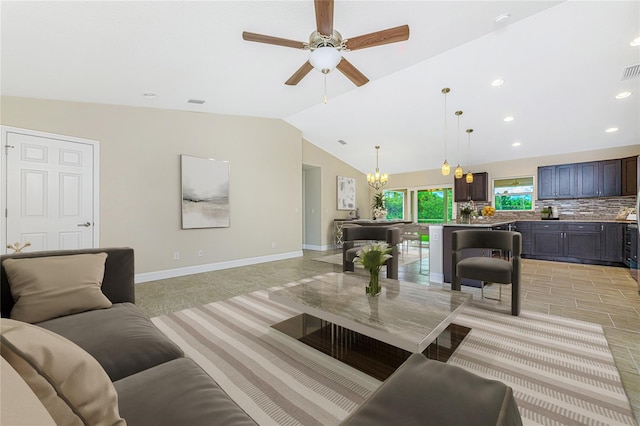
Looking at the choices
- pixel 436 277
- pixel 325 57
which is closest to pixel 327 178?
pixel 436 277

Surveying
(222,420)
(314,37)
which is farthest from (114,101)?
(222,420)

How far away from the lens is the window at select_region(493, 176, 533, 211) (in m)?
6.76

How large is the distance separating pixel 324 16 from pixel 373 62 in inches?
67.3

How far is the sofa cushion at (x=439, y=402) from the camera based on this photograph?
2.64 ft

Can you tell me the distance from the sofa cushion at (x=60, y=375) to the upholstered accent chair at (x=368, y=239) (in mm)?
3268

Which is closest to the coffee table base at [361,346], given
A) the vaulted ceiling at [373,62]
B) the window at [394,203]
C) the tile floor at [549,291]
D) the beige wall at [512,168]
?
the tile floor at [549,291]

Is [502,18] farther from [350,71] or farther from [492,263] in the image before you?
[492,263]

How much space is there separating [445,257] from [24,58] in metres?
5.42

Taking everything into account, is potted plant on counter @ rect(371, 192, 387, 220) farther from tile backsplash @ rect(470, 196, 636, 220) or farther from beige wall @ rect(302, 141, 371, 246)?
tile backsplash @ rect(470, 196, 636, 220)

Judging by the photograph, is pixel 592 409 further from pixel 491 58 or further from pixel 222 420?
pixel 491 58

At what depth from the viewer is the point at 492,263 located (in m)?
3.00

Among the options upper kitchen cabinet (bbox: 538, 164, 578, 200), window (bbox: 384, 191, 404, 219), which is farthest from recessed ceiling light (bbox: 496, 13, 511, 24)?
window (bbox: 384, 191, 404, 219)

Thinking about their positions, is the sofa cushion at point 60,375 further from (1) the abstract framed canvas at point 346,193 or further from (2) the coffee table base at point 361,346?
(1) the abstract framed canvas at point 346,193

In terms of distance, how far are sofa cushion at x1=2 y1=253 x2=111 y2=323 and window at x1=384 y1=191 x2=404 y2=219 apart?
8513 millimetres
